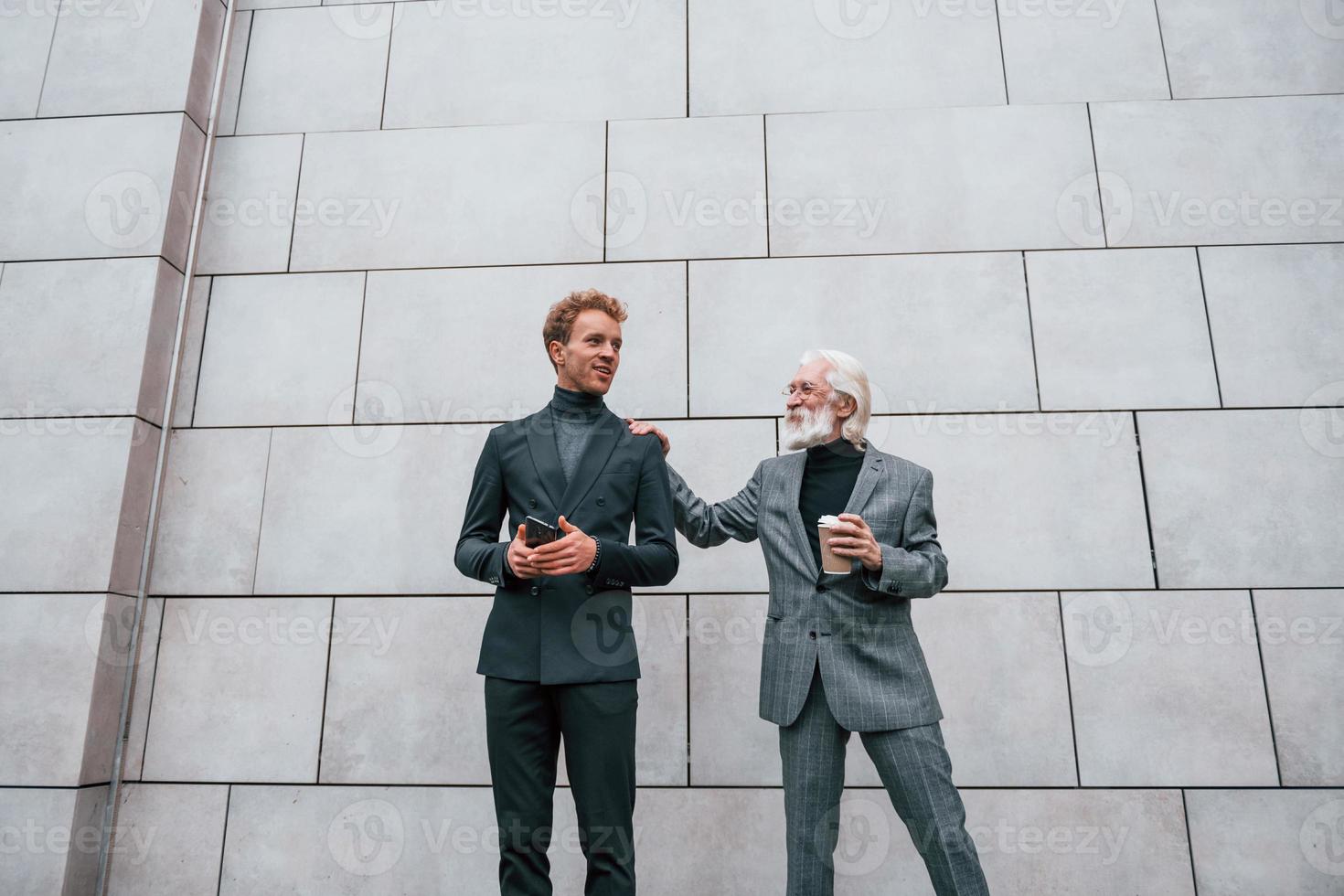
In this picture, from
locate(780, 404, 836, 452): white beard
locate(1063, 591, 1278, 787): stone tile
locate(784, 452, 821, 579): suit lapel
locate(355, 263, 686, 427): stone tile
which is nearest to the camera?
locate(784, 452, 821, 579): suit lapel

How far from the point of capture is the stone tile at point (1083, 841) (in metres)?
3.33

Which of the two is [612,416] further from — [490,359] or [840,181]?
[840,181]

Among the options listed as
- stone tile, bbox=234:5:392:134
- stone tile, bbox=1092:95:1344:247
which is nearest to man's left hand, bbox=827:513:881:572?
stone tile, bbox=1092:95:1344:247

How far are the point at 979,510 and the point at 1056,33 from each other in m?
2.59

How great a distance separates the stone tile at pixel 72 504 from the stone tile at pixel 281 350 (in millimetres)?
401

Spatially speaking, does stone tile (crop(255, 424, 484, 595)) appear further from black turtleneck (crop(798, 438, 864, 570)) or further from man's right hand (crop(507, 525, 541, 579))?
black turtleneck (crop(798, 438, 864, 570))

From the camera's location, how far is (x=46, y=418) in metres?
3.85

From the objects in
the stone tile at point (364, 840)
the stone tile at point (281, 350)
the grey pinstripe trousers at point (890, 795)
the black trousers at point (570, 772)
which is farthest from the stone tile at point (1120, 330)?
the stone tile at point (281, 350)

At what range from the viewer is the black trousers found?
7.61 ft

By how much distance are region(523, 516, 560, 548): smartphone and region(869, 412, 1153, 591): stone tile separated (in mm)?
1949

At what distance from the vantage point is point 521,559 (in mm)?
2396

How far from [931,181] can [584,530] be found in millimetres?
2717

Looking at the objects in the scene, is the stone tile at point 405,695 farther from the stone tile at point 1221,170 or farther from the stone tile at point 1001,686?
the stone tile at point 1221,170

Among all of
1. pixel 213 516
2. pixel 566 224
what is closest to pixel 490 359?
pixel 566 224
